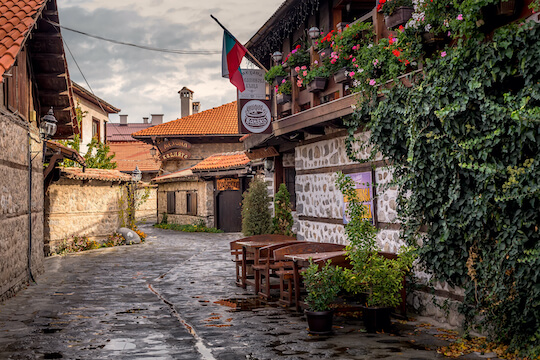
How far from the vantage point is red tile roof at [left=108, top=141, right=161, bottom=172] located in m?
42.8

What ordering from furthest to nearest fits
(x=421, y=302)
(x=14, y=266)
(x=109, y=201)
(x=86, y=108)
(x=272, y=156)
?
(x=86, y=108), (x=109, y=201), (x=272, y=156), (x=14, y=266), (x=421, y=302)

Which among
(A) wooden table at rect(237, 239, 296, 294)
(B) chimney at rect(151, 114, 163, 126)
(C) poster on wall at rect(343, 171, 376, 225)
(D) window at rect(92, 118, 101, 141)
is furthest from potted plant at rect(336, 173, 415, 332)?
(B) chimney at rect(151, 114, 163, 126)

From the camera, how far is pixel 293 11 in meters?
12.2

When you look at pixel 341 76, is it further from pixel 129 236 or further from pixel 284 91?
pixel 129 236

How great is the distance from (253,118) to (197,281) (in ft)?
12.1

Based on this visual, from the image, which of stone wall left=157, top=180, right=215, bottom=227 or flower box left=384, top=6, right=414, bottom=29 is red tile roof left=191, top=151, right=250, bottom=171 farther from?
flower box left=384, top=6, right=414, bottom=29

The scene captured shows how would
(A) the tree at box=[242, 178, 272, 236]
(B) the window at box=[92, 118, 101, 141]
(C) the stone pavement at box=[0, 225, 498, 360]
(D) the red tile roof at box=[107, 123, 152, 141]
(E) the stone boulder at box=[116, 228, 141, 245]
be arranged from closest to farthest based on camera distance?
(C) the stone pavement at box=[0, 225, 498, 360]
(A) the tree at box=[242, 178, 272, 236]
(E) the stone boulder at box=[116, 228, 141, 245]
(B) the window at box=[92, 118, 101, 141]
(D) the red tile roof at box=[107, 123, 152, 141]

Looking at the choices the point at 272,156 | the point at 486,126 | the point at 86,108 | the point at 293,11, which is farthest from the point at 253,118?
the point at 86,108

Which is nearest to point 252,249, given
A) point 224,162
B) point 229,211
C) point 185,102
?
point 224,162

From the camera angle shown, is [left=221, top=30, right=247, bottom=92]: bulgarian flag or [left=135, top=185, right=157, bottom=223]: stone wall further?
[left=135, top=185, right=157, bottom=223]: stone wall

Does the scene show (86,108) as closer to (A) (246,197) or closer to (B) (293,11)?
(A) (246,197)

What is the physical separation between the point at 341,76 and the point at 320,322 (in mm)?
4160

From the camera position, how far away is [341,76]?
30.5 feet

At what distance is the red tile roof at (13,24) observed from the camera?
869cm
